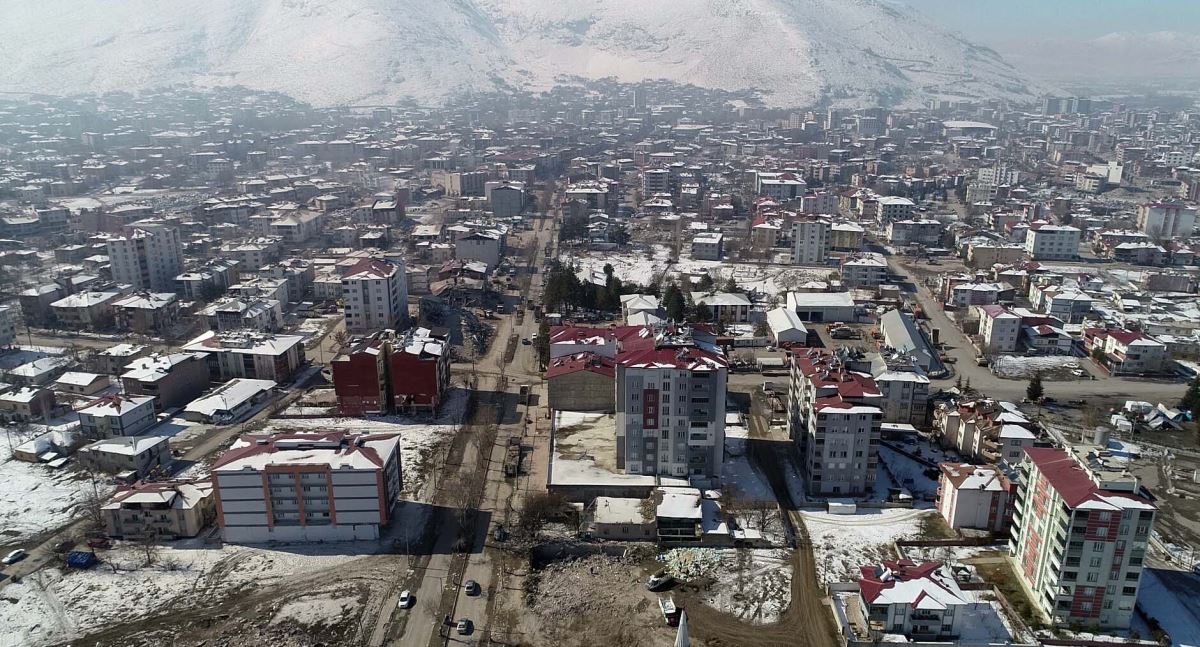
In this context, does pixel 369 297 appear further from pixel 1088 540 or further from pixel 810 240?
pixel 1088 540

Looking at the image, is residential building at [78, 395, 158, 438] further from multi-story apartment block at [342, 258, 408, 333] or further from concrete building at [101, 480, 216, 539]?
multi-story apartment block at [342, 258, 408, 333]

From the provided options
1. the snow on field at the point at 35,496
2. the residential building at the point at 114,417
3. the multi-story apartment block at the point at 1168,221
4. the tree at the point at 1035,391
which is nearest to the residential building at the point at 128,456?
the snow on field at the point at 35,496

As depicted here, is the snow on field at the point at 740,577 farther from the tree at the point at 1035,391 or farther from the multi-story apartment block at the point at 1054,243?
the multi-story apartment block at the point at 1054,243

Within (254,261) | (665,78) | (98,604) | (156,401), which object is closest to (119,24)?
(665,78)

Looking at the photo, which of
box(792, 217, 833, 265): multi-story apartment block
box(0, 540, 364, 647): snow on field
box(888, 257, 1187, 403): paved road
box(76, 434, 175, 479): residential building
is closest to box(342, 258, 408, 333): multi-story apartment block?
box(76, 434, 175, 479): residential building

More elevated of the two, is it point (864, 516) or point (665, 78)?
point (665, 78)

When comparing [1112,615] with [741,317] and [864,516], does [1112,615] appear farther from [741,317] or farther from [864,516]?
[741,317]

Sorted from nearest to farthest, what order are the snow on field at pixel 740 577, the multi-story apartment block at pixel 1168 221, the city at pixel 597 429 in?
1. the city at pixel 597 429
2. the snow on field at pixel 740 577
3. the multi-story apartment block at pixel 1168 221
